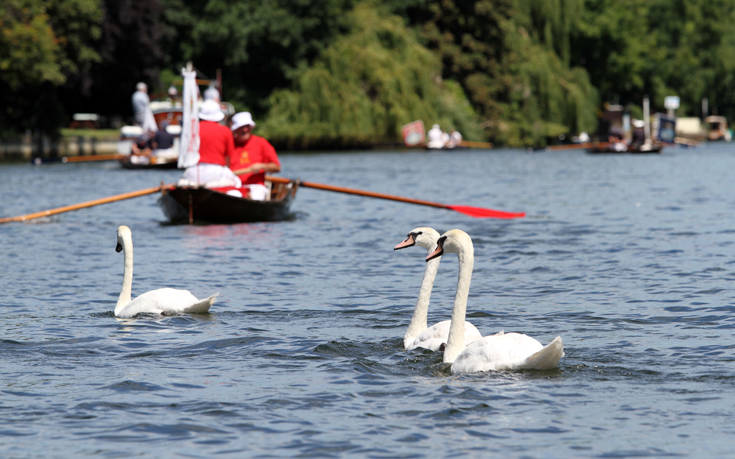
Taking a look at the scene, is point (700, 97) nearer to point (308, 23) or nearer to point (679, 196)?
point (308, 23)

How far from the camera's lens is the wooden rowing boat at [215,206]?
22.0 m

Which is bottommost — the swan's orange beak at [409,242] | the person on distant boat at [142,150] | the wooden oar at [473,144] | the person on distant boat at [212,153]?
the wooden oar at [473,144]

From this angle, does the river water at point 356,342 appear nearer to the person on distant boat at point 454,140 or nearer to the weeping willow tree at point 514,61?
the person on distant boat at point 454,140

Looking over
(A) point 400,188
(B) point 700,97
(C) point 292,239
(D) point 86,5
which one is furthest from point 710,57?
(C) point 292,239

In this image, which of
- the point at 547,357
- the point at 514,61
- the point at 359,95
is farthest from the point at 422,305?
the point at 514,61

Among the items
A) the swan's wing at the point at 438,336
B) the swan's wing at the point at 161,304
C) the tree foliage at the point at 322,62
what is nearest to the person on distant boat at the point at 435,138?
the tree foliage at the point at 322,62

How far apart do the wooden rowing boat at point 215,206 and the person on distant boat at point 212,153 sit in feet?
0.81

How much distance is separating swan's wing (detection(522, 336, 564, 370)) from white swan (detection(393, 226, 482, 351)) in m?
0.86

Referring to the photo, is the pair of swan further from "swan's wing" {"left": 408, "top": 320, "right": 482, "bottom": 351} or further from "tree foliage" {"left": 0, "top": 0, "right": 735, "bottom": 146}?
"tree foliage" {"left": 0, "top": 0, "right": 735, "bottom": 146}

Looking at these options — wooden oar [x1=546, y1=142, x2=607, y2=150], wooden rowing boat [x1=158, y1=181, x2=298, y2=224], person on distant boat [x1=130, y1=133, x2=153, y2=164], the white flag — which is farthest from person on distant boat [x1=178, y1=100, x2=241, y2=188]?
wooden oar [x1=546, y1=142, x2=607, y2=150]

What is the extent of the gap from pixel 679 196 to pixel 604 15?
64.0 metres

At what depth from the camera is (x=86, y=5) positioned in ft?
175

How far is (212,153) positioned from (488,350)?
12.8m

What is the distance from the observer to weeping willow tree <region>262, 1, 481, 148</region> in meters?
63.9
